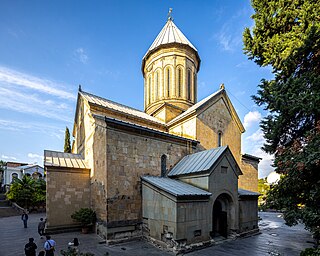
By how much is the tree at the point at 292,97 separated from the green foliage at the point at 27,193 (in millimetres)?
24074

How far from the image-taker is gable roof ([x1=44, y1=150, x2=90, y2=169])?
1175cm

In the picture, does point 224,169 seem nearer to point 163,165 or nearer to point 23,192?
point 163,165

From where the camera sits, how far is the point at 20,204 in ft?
76.4

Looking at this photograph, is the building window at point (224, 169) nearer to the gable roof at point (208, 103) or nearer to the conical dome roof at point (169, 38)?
the gable roof at point (208, 103)

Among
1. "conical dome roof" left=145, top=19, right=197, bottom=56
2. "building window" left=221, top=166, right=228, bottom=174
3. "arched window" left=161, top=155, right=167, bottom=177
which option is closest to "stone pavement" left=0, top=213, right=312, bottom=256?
"building window" left=221, top=166, right=228, bottom=174

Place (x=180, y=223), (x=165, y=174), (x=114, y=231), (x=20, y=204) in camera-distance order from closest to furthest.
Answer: (x=180, y=223)
(x=114, y=231)
(x=165, y=174)
(x=20, y=204)

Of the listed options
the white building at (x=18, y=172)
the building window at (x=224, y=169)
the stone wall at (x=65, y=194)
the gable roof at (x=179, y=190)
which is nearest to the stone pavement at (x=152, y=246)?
the stone wall at (x=65, y=194)

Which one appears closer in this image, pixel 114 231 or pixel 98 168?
pixel 114 231

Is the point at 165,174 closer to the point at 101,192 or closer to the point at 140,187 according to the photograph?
the point at 140,187

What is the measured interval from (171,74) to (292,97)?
1250cm

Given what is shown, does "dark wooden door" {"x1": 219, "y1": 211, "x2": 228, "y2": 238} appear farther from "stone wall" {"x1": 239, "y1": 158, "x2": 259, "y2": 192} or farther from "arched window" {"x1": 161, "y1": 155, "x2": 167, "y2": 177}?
"stone wall" {"x1": 239, "y1": 158, "x2": 259, "y2": 192}

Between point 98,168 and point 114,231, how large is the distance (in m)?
3.23

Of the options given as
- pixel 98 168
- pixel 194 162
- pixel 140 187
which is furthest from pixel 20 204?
pixel 194 162

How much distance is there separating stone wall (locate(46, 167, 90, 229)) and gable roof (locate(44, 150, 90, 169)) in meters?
0.27
